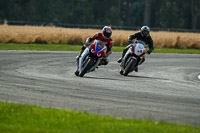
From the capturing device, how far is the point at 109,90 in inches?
478

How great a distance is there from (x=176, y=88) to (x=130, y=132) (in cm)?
618

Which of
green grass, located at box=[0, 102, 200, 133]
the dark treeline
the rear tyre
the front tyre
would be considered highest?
green grass, located at box=[0, 102, 200, 133]

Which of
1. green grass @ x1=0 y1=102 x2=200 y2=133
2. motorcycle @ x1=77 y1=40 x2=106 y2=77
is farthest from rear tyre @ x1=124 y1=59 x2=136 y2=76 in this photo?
green grass @ x1=0 y1=102 x2=200 y2=133

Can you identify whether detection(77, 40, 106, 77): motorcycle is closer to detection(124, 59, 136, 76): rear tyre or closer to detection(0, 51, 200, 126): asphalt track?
detection(0, 51, 200, 126): asphalt track

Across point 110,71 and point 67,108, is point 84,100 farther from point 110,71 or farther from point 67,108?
point 110,71

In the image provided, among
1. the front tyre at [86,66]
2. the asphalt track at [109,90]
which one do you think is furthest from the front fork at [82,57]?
the asphalt track at [109,90]

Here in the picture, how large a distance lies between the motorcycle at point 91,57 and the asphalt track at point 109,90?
272mm

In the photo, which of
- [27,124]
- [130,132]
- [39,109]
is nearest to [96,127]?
[130,132]

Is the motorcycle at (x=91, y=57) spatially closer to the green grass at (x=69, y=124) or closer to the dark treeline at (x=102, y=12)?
the green grass at (x=69, y=124)

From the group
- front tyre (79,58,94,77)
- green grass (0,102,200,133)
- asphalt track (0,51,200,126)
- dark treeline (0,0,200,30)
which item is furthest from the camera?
dark treeline (0,0,200,30)

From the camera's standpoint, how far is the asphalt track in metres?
9.56

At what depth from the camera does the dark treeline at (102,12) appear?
77688mm

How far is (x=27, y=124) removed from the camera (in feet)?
25.2

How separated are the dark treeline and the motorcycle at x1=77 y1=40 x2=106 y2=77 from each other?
60224 mm
